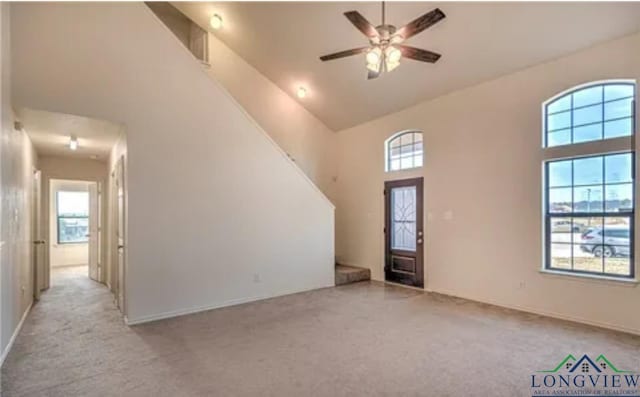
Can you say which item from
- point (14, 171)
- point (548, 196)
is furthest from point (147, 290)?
point (548, 196)

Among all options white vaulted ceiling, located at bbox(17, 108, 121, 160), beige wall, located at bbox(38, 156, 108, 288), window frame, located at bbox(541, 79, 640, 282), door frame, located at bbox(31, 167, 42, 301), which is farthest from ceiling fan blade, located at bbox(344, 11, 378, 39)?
beige wall, located at bbox(38, 156, 108, 288)

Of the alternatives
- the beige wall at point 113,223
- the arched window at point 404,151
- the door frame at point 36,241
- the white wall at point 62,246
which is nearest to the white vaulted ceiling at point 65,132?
the beige wall at point 113,223

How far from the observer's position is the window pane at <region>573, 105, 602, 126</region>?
13.8 feet

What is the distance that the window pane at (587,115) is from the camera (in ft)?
13.8

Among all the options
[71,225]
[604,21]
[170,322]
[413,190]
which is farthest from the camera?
[71,225]

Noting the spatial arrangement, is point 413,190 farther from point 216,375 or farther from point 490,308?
point 216,375

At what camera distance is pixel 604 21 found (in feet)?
12.4

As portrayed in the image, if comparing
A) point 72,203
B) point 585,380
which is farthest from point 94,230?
point 585,380

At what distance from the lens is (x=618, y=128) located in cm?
402

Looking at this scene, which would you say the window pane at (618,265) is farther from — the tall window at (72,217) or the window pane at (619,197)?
the tall window at (72,217)

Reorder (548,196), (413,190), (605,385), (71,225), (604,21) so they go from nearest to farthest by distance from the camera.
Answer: (605,385), (604,21), (548,196), (413,190), (71,225)

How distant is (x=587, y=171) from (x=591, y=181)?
5.2 inches

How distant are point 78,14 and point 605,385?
6280 mm

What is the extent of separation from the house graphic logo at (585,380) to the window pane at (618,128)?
8.28 feet
